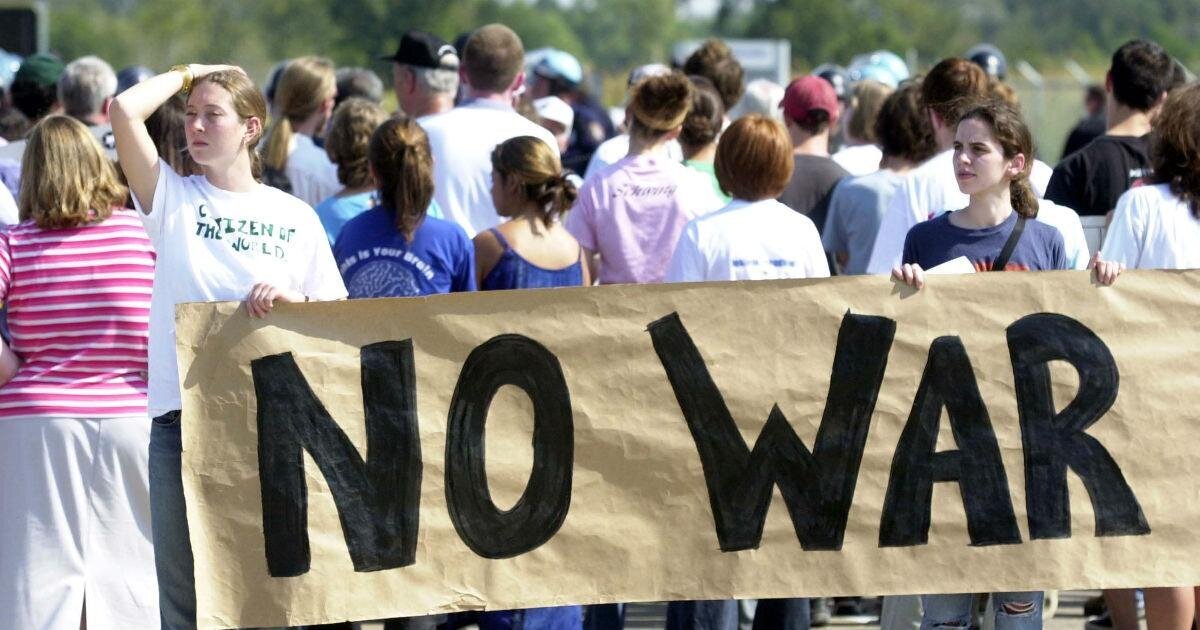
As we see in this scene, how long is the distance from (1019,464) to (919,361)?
40 centimetres

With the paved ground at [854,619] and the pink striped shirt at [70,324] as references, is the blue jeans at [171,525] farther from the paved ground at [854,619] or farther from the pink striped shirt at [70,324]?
the paved ground at [854,619]

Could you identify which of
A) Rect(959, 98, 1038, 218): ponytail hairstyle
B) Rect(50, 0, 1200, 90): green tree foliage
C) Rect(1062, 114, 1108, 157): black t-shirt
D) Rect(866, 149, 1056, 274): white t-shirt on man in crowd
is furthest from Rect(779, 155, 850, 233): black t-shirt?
Rect(50, 0, 1200, 90): green tree foliage

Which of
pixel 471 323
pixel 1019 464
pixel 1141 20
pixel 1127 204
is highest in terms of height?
pixel 1141 20

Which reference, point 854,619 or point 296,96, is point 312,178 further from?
point 854,619

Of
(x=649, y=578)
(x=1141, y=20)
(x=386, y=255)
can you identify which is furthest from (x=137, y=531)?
(x=1141, y=20)

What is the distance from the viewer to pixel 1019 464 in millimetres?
5055

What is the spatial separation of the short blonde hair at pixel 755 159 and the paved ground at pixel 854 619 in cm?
204

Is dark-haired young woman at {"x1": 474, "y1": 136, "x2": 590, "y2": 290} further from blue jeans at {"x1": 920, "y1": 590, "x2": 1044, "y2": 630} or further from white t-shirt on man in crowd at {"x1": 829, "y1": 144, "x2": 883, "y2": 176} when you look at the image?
white t-shirt on man in crowd at {"x1": 829, "y1": 144, "x2": 883, "y2": 176}

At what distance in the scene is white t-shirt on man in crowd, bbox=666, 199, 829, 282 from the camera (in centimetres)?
560

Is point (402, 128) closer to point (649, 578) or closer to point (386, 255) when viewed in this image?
point (386, 255)

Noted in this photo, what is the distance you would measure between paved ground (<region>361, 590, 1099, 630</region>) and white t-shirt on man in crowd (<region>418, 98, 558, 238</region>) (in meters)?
1.67

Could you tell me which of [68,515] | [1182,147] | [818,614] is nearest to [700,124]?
[818,614]

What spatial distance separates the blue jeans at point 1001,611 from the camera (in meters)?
5.08

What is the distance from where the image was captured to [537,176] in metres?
6.04
